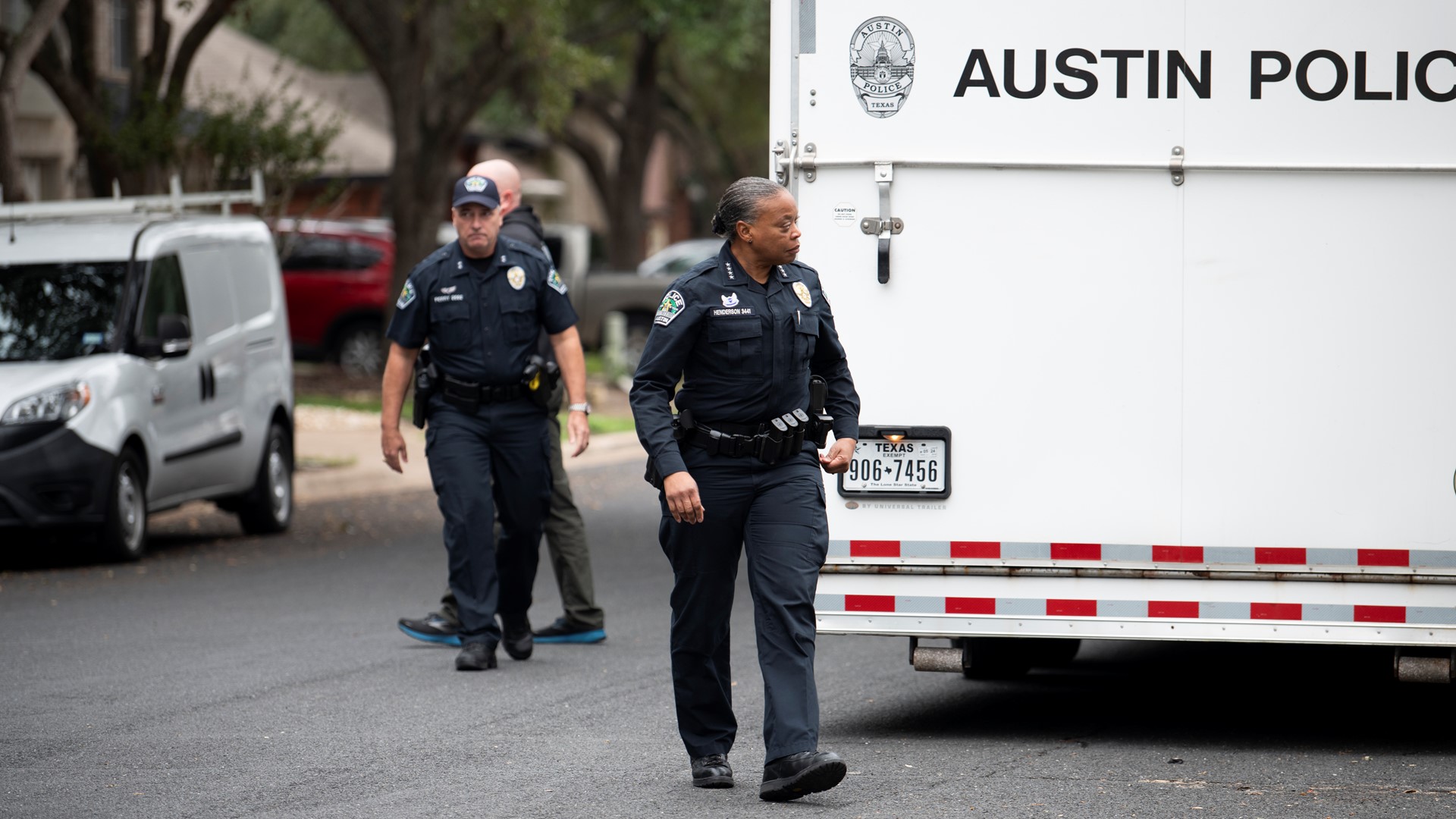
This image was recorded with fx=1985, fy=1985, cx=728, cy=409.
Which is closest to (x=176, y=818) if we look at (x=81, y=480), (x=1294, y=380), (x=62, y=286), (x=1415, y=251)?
(x=1294, y=380)

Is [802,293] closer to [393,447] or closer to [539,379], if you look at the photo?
[539,379]

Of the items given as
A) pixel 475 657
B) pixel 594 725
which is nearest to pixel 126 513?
pixel 475 657

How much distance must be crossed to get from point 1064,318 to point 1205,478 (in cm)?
71

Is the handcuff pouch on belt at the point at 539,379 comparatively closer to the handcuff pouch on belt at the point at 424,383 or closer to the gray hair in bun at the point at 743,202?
the handcuff pouch on belt at the point at 424,383

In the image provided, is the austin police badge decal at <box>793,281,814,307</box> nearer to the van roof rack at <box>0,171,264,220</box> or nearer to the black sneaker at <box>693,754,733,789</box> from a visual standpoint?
the black sneaker at <box>693,754,733,789</box>

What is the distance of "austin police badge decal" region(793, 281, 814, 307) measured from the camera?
596cm

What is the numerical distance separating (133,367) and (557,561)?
3.96m

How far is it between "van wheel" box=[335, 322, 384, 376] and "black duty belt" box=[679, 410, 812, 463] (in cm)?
2054

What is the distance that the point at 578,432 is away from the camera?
8008 mm

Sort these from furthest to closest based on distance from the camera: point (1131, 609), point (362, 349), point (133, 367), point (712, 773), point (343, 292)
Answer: point (362, 349) → point (343, 292) → point (133, 367) → point (1131, 609) → point (712, 773)

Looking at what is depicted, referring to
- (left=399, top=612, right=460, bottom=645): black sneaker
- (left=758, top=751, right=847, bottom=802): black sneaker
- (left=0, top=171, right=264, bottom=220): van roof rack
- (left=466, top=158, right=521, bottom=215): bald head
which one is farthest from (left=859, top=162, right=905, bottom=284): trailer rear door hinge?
(left=0, top=171, right=264, bottom=220): van roof rack

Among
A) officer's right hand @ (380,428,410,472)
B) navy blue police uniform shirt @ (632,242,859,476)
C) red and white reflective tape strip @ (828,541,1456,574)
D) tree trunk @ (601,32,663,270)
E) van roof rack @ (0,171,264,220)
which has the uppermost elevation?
tree trunk @ (601,32,663,270)

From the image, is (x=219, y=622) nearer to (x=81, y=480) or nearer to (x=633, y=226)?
(x=81, y=480)

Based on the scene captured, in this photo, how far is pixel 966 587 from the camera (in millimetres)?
6715
